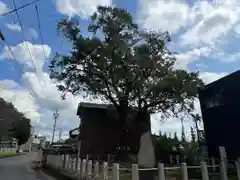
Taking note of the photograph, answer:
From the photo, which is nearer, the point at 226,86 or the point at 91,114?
the point at 226,86

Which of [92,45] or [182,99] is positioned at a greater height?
[92,45]

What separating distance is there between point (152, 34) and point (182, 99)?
583cm

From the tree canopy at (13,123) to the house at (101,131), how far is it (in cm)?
2976

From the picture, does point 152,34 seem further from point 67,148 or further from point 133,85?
point 67,148

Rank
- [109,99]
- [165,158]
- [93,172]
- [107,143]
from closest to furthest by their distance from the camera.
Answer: [93,172], [109,99], [165,158], [107,143]

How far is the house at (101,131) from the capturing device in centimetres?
2319

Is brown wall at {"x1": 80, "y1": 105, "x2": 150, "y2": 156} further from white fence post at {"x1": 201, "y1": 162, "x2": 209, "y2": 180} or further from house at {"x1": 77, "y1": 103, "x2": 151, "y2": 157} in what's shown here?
white fence post at {"x1": 201, "y1": 162, "x2": 209, "y2": 180}

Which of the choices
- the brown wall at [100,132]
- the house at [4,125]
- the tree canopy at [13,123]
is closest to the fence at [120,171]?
the brown wall at [100,132]

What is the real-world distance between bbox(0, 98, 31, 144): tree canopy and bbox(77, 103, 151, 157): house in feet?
97.6

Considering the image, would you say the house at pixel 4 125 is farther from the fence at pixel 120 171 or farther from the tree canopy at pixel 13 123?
the fence at pixel 120 171

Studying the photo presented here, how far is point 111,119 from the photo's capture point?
2516 centimetres

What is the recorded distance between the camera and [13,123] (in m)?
54.5

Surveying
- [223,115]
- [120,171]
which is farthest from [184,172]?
[223,115]

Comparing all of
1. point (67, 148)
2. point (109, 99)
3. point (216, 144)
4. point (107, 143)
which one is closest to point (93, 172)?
point (216, 144)
